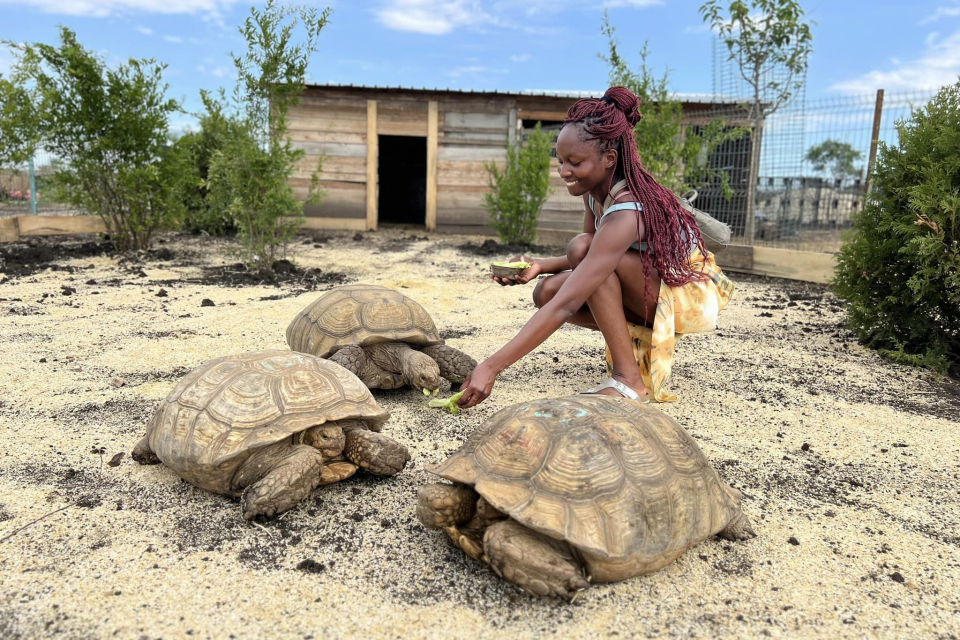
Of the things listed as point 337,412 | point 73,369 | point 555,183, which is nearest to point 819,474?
point 337,412

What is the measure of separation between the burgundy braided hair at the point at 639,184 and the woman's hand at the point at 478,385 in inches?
53.2

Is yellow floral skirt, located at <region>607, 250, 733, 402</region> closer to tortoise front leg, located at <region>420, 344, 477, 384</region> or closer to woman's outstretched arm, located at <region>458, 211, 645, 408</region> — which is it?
woman's outstretched arm, located at <region>458, 211, 645, 408</region>

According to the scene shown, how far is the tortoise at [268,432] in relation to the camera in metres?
2.67

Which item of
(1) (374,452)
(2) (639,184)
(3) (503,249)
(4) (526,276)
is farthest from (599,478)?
(3) (503,249)

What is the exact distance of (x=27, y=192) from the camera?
484 inches

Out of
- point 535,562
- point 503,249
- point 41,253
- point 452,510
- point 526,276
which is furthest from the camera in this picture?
point 503,249

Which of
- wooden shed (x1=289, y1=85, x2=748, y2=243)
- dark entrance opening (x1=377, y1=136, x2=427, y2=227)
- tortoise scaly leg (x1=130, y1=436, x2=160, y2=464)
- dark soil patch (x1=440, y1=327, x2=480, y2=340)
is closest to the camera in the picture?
tortoise scaly leg (x1=130, y1=436, x2=160, y2=464)

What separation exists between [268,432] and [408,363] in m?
1.41

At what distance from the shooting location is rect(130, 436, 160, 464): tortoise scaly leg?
309cm

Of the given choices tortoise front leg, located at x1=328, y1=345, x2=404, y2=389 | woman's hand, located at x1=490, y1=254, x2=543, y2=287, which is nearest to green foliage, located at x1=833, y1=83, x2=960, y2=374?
woman's hand, located at x1=490, y1=254, x2=543, y2=287

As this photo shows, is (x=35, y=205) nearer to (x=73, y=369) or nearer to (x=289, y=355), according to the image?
(x=73, y=369)

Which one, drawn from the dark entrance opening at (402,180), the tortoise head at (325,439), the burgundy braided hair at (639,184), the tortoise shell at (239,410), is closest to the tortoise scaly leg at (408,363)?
the tortoise shell at (239,410)

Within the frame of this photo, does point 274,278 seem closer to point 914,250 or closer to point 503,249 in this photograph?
point 503,249

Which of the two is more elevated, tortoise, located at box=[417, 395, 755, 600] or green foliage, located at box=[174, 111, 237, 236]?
green foliage, located at box=[174, 111, 237, 236]
